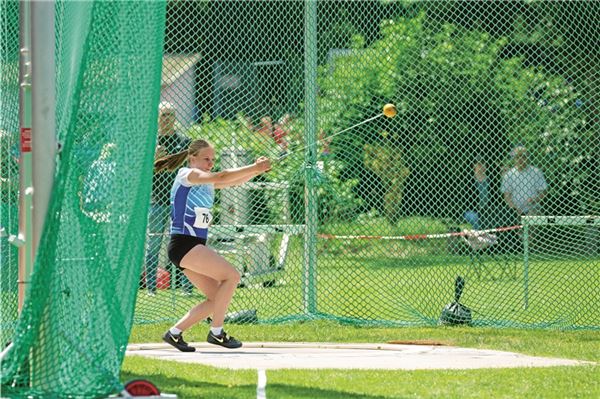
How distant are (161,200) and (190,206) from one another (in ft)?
11.2

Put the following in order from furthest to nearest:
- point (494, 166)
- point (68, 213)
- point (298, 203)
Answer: point (494, 166) < point (298, 203) < point (68, 213)

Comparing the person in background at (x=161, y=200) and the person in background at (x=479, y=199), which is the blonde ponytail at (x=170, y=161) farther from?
the person in background at (x=479, y=199)

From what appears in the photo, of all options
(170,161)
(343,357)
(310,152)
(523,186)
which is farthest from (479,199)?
(343,357)

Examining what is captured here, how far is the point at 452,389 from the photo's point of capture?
8.27 metres

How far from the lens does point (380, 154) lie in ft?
46.6

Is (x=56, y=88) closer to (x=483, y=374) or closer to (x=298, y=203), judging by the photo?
(x=483, y=374)

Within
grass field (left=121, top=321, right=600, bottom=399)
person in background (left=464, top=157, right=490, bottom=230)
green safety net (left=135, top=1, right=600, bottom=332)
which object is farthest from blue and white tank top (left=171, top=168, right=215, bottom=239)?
person in background (left=464, top=157, right=490, bottom=230)

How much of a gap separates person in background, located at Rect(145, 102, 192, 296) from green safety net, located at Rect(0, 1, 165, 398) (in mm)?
5066

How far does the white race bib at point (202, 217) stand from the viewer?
10273mm

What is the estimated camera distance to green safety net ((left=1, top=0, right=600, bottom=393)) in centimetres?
1335

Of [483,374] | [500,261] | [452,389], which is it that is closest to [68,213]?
[452,389]

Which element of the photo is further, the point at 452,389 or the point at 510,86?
the point at 510,86

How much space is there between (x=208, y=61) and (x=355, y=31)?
1603 mm

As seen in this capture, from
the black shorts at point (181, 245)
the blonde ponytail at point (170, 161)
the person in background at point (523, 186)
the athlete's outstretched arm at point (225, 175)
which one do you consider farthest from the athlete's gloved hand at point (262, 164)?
the person in background at point (523, 186)
